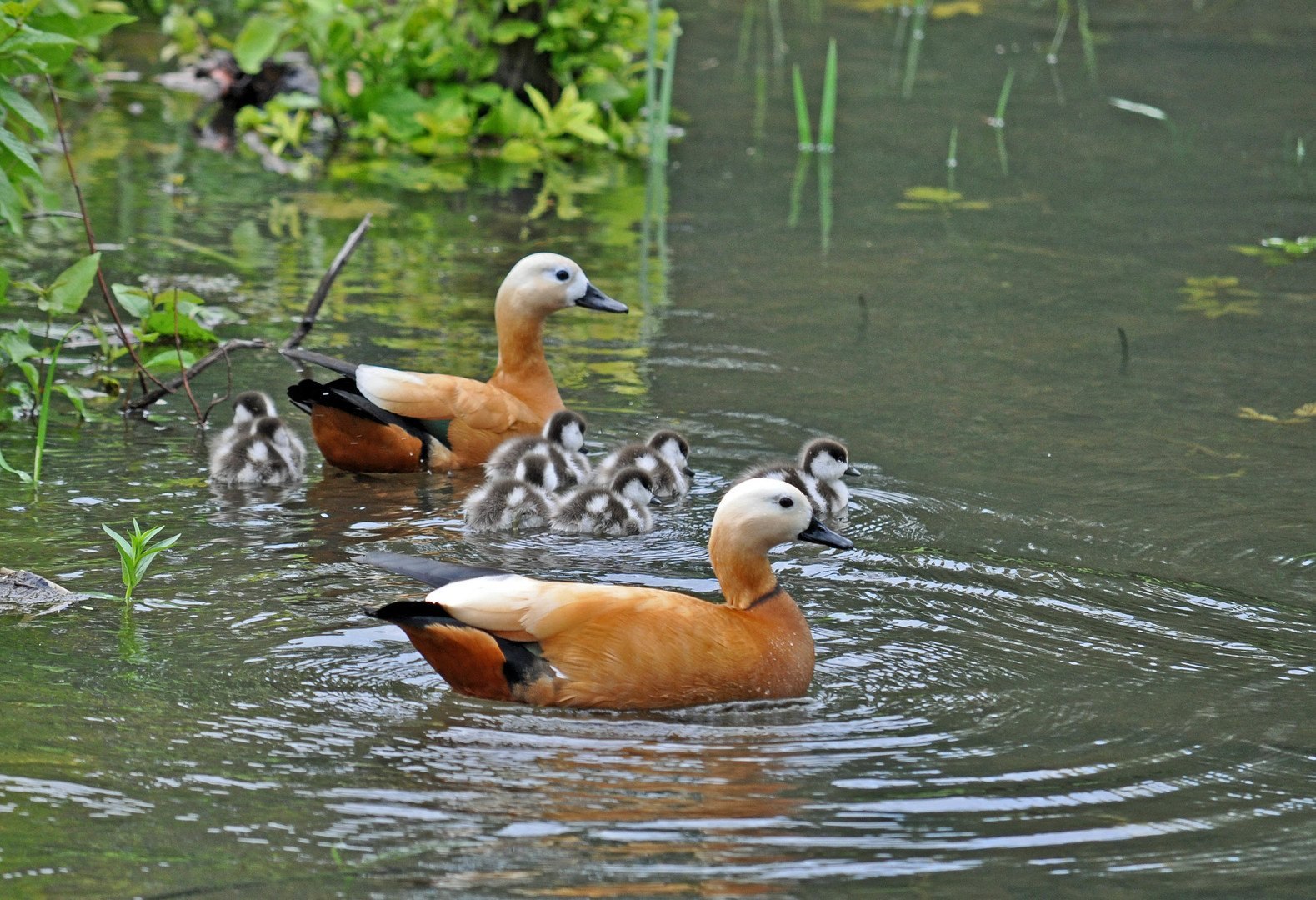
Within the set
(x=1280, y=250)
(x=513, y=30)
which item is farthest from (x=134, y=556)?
(x=513, y=30)

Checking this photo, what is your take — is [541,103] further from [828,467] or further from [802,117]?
[828,467]

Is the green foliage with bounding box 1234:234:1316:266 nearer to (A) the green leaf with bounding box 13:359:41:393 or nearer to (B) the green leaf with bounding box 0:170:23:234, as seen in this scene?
(A) the green leaf with bounding box 13:359:41:393

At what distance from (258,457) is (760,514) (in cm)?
272

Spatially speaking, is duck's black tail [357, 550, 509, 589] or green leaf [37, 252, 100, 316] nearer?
duck's black tail [357, 550, 509, 589]

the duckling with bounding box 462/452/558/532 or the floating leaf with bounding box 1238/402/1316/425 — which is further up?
the floating leaf with bounding box 1238/402/1316/425

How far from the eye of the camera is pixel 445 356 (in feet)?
30.2

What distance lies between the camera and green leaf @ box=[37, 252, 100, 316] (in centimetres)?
725

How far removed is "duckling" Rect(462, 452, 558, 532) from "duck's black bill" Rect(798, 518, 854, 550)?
167cm

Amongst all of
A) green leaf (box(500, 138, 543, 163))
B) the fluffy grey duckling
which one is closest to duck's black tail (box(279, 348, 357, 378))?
the fluffy grey duckling

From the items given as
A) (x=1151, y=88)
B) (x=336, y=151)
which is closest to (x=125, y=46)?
(x=336, y=151)

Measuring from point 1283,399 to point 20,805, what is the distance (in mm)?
6310

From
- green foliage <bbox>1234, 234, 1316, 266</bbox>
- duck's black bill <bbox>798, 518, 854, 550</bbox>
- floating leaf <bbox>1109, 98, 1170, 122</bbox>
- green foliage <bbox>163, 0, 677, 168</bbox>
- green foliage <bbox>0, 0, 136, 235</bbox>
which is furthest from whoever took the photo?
floating leaf <bbox>1109, 98, 1170, 122</bbox>

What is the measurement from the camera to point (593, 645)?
5.00 metres

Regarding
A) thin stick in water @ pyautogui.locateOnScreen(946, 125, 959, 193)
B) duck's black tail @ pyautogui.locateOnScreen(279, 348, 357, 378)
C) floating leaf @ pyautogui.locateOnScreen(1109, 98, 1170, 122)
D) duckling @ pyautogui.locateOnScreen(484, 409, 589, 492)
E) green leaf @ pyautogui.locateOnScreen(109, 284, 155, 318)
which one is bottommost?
duckling @ pyautogui.locateOnScreen(484, 409, 589, 492)
